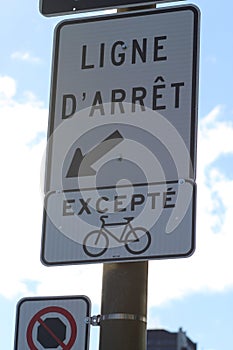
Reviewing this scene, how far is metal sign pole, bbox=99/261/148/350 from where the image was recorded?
3.05m

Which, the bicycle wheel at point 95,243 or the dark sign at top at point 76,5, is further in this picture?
the dark sign at top at point 76,5

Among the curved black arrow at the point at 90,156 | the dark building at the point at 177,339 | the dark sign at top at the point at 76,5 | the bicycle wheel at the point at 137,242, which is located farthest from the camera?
the dark sign at top at the point at 76,5

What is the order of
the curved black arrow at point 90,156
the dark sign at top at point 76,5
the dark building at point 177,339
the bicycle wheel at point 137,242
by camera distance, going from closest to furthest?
the dark building at point 177,339 → the bicycle wheel at point 137,242 → the curved black arrow at point 90,156 → the dark sign at top at point 76,5

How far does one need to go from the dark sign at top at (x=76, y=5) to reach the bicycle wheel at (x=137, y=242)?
102cm

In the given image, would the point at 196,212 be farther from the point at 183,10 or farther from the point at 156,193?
the point at 183,10

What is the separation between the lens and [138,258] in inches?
119

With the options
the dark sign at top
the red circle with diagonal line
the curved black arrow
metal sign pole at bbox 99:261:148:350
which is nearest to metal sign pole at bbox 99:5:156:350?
metal sign pole at bbox 99:261:148:350

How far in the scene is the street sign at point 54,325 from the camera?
308cm

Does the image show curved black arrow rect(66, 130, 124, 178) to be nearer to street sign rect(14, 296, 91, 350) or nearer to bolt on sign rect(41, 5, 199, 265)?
bolt on sign rect(41, 5, 199, 265)

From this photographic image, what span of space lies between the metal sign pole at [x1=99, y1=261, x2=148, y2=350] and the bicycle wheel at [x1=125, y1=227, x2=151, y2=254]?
0.14 m

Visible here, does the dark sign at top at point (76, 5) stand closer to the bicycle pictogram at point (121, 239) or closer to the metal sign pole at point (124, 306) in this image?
the bicycle pictogram at point (121, 239)

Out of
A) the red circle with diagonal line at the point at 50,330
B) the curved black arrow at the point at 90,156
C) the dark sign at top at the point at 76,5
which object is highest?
the dark sign at top at the point at 76,5

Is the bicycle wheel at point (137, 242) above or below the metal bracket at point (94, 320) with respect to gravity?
above

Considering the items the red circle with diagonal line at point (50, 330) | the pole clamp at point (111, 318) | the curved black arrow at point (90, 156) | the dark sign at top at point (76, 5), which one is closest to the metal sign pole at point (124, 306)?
the pole clamp at point (111, 318)
